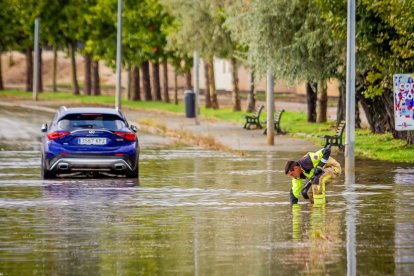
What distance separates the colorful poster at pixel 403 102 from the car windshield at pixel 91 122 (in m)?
6.66

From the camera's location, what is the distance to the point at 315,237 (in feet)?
55.5

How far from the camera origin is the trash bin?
54531mm

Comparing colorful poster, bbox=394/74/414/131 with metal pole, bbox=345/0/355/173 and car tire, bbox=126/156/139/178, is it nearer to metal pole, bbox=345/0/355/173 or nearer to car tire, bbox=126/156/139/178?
metal pole, bbox=345/0/355/173

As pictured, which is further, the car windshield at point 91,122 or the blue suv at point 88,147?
the car windshield at point 91,122

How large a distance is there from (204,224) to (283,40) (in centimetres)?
2211

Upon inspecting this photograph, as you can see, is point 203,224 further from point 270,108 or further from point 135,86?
point 135,86

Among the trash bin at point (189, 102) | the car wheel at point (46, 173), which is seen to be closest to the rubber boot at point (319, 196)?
the car wheel at point (46, 173)

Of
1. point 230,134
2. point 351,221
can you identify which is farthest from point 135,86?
point 351,221

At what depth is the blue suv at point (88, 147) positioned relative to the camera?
2680 cm

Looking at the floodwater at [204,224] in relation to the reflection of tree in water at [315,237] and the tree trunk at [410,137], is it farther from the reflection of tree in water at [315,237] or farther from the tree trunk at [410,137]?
the tree trunk at [410,137]

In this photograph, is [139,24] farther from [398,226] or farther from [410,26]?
[398,226]

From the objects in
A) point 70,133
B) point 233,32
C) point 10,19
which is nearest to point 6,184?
point 70,133

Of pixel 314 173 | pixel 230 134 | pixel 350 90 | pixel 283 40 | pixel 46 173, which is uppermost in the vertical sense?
pixel 283 40

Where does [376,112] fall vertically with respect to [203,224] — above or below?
above
